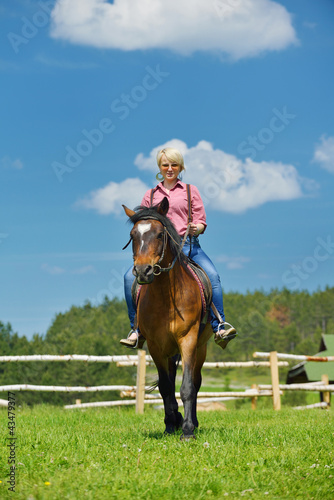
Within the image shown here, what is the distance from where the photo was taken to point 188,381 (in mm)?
5855

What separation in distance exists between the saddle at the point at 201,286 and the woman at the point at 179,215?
0.07m

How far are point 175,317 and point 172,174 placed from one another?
70.1 inches

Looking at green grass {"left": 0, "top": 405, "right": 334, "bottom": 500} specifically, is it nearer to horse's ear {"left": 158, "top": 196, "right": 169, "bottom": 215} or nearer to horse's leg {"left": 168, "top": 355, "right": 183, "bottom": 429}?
horse's leg {"left": 168, "top": 355, "right": 183, "bottom": 429}

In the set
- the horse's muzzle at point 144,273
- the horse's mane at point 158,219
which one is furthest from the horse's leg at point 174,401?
the horse's muzzle at point 144,273

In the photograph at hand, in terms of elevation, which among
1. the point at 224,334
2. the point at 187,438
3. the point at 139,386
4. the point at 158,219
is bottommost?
the point at 187,438

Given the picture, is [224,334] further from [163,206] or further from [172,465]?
[172,465]

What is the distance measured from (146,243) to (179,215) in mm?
1216

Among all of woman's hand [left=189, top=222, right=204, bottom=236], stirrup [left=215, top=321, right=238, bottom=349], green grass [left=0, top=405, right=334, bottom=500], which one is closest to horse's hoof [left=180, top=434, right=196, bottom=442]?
green grass [left=0, top=405, right=334, bottom=500]

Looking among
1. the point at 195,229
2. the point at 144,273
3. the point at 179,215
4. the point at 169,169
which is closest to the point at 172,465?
the point at 144,273

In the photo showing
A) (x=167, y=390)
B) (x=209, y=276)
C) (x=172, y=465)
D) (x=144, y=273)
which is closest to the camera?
(x=172, y=465)

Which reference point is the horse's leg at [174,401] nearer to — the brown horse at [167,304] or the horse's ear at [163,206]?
the brown horse at [167,304]

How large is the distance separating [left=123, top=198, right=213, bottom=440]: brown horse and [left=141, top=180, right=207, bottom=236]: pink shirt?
22.7 inches

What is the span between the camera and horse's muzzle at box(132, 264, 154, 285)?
5270mm

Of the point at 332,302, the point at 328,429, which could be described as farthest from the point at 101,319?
the point at 328,429
